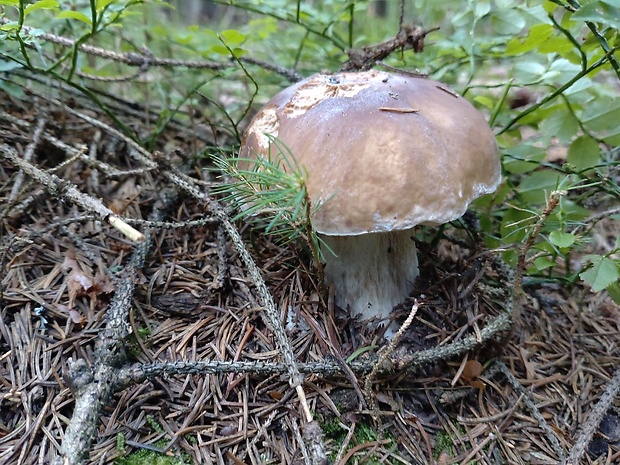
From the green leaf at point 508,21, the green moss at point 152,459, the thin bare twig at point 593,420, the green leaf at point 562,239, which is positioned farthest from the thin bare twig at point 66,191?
the green leaf at point 508,21

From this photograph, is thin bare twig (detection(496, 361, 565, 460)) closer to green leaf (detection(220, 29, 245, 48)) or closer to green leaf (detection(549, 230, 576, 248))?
green leaf (detection(549, 230, 576, 248))

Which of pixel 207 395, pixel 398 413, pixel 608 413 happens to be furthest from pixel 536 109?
pixel 207 395

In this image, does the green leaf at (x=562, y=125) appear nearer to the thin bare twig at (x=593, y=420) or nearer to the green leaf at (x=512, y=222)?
the green leaf at (x=512, y=222)

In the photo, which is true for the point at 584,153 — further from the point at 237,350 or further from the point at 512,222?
the point at 237,350

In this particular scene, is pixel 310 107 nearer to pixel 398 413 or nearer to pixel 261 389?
pixel 261 389

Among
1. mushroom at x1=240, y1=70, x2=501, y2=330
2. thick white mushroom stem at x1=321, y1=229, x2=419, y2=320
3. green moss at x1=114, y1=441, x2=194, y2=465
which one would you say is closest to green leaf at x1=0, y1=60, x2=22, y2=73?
mushroom at x1=240, y1=70, x2=501, y2=330

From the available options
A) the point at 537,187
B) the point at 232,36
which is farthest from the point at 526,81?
the point at 232,36
